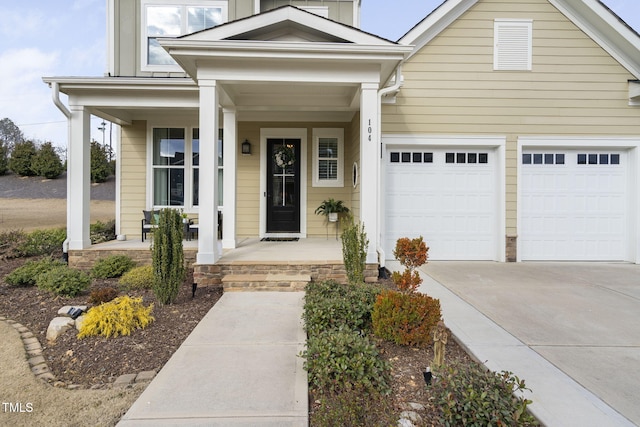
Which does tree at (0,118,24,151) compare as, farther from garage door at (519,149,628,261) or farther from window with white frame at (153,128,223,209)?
garage door at (519,149,628,261)

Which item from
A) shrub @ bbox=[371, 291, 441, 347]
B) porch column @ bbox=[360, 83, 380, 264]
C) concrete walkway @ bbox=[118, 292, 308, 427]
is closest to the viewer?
concrete walkway @ bbox=[118, 292, 308, 427]

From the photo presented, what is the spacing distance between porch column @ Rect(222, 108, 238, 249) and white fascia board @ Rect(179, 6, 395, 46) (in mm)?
1793

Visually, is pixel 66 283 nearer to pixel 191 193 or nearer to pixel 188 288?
pixel 188 288

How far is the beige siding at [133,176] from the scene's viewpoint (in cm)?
741

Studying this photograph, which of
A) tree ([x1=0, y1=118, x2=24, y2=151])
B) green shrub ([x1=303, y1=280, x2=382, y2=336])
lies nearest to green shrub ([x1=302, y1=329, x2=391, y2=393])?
green shrub ([x1=303, y1=280, x2=382, y2=336])

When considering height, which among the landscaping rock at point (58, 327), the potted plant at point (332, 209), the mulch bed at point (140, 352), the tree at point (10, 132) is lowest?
the mulch bed at point (140, 352)

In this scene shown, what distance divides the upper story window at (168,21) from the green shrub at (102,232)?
3.43 meters

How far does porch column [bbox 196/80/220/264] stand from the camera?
4.84 metres

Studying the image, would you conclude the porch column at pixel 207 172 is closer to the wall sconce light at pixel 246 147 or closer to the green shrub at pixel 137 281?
the green shrub at pixel 137 281

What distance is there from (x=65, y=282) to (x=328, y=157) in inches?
201

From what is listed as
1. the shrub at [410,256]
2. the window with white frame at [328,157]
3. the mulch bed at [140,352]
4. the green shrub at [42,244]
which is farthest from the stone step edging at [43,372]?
the window with white frame at [328,157]

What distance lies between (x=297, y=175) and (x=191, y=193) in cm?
227

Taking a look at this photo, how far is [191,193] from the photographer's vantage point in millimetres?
7562

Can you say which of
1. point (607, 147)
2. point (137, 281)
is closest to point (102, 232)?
point (137, 281)
